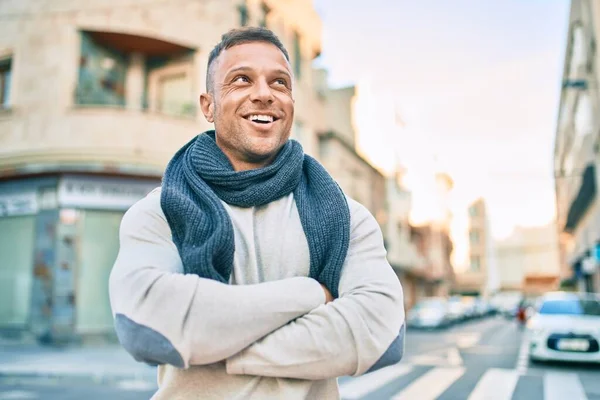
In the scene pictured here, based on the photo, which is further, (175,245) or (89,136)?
(89,136)

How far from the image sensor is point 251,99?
5.02 feet

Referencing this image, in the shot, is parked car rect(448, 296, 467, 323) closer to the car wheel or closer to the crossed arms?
the car wheel

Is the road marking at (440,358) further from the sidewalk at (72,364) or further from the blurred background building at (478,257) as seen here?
the blurred background building at (478,257)

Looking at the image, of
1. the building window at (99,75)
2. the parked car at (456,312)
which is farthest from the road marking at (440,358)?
the parked car at (456,312)

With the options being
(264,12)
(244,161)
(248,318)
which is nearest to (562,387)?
(244,161)

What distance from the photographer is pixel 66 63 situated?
1465 cm

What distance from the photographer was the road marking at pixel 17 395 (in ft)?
24.4

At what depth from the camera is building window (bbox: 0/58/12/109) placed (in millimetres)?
15461

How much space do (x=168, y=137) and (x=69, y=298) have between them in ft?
16.1

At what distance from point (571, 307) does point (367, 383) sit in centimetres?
586

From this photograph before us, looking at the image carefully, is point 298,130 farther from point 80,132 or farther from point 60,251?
point 60,251

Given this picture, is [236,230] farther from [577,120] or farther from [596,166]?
[577,120]

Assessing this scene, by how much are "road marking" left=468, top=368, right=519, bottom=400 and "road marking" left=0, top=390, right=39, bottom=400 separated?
6.12m

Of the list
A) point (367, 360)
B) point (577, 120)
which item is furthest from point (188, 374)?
point (577, 120)
